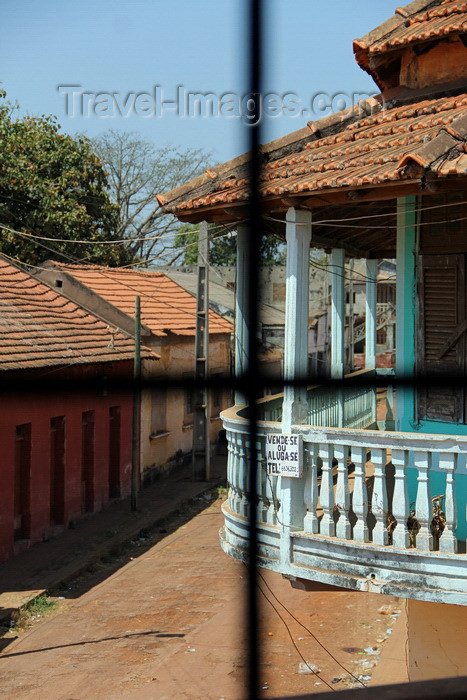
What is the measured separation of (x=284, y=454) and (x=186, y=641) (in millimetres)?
5219

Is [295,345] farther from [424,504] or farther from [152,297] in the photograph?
[152,297]

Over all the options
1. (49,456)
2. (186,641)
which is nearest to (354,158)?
(186,641)

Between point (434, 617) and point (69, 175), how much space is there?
11.5 metres

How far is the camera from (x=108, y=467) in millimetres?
14414

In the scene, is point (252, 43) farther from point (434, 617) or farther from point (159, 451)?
point (159, 451)

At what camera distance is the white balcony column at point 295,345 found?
4.27 m

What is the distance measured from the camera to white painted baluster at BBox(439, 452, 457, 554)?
3748 mm

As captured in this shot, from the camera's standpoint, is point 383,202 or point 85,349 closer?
point 383,202

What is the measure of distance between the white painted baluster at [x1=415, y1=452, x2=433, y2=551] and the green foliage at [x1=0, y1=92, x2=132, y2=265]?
34.3 ft

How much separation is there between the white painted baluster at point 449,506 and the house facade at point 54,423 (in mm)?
5622

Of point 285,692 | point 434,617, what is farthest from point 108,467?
point 434,617

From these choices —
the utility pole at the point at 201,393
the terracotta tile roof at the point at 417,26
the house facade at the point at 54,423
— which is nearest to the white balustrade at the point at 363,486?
the terracotta tile roof at the point at 417,26

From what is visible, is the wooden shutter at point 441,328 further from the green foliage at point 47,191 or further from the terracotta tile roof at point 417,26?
the green foliage at point 47,191

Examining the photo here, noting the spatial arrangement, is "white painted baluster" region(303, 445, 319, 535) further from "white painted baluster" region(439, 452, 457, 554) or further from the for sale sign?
"white painted baluster" region(439, 452, 457, 554)
